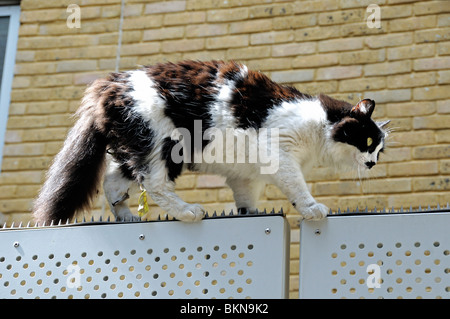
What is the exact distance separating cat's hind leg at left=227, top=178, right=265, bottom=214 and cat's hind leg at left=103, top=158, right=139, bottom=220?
0.35 m

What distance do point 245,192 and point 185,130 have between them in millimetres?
337

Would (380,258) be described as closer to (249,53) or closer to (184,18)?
(249,53)

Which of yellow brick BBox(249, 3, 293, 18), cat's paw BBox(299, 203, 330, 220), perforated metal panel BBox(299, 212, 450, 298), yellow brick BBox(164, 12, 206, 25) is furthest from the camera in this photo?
yellow brick BBox(164, 12, 206, 25)

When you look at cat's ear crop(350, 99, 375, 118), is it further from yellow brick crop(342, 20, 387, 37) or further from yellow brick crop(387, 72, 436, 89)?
yellow brick crop(342, 20, 387, 37)

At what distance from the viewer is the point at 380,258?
6.04ft

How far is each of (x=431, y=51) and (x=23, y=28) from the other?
208 cm

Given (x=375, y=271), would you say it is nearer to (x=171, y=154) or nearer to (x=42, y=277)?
(x=171, y=154)

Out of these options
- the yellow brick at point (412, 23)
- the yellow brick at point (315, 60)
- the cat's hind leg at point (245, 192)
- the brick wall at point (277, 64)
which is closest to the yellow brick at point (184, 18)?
the brick wall at point (277, 64)

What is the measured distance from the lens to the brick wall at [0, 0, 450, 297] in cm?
317

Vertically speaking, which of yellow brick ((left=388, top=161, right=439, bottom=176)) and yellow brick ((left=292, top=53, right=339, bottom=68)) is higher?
yellow brick ((left=292, top=53, right=339, bottom=68))

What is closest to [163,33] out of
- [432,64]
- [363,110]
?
[432,64]

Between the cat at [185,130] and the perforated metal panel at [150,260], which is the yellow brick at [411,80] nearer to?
the cat at [185,130]

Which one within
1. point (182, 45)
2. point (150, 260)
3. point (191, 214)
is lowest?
point (150, 260)

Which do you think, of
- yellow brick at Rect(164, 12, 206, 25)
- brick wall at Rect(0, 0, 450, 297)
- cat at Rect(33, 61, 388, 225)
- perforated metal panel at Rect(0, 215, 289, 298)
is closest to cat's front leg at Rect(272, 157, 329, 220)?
cat at Rect(33, 61, 388, 225)
